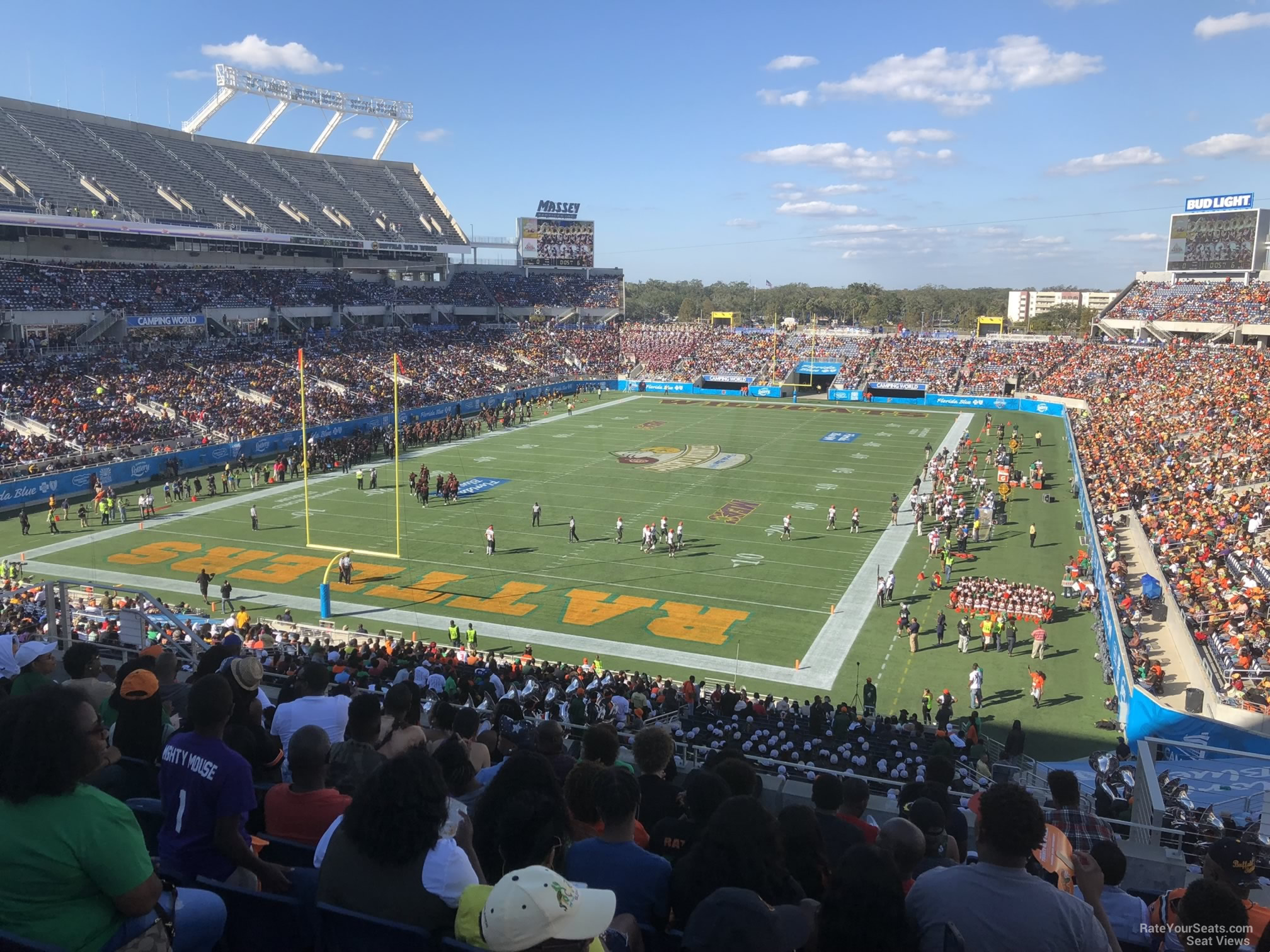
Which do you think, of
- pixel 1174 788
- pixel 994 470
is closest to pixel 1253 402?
pixel 994 470

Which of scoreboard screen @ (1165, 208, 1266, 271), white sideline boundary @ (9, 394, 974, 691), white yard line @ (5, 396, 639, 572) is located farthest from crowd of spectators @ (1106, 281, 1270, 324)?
white yard line @ (5, 396, 639, 572)

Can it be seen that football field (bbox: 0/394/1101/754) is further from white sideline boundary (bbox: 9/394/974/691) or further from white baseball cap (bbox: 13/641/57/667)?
white baseball cap (bbox: 13/641/57/667)

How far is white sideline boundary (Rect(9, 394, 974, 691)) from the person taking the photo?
1970 cm

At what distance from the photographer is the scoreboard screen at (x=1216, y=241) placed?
69.6 meters

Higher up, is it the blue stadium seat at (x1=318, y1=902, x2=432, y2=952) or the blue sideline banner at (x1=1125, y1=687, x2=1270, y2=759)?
the blue stadium seat at (x1=318, y1=902, x2=432, y2=952)

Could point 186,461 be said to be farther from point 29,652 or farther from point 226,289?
point 29,652

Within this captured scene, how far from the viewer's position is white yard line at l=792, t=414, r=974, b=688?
64.6ft

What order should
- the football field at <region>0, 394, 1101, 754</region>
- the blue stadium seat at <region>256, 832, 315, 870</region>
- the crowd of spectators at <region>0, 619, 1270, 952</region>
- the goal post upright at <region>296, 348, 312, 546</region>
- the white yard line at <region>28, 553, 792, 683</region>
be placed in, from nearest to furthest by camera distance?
1. the crowd of spectators at <region>0, 619, 1270, 952</region>
2. the blue stadium seat at <region>256, 832, 315, 870</region>
3. the white yard line at <region>28, 553, 792, 683</region>
4. the football field at <region>0, 394, 1101, 754</region>
5. the goal post upright at <region>296, 348, 312, 546</region>

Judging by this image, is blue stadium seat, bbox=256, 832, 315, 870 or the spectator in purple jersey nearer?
the spectator in purple jersey

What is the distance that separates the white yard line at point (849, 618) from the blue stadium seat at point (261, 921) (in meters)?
16.2

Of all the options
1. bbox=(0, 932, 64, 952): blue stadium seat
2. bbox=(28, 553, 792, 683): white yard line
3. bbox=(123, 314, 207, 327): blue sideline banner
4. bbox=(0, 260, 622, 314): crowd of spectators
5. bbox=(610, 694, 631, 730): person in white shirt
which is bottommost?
bbox=(28, 553, 792, 683): white yard line

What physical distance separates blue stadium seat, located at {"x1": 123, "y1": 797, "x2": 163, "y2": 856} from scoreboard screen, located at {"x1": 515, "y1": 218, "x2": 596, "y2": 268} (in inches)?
3475

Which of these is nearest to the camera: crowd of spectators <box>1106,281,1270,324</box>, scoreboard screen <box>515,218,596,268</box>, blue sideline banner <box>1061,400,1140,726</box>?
blue sideline banner <box>1061,400,1140,726</box>

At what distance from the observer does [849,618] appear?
902 inches
